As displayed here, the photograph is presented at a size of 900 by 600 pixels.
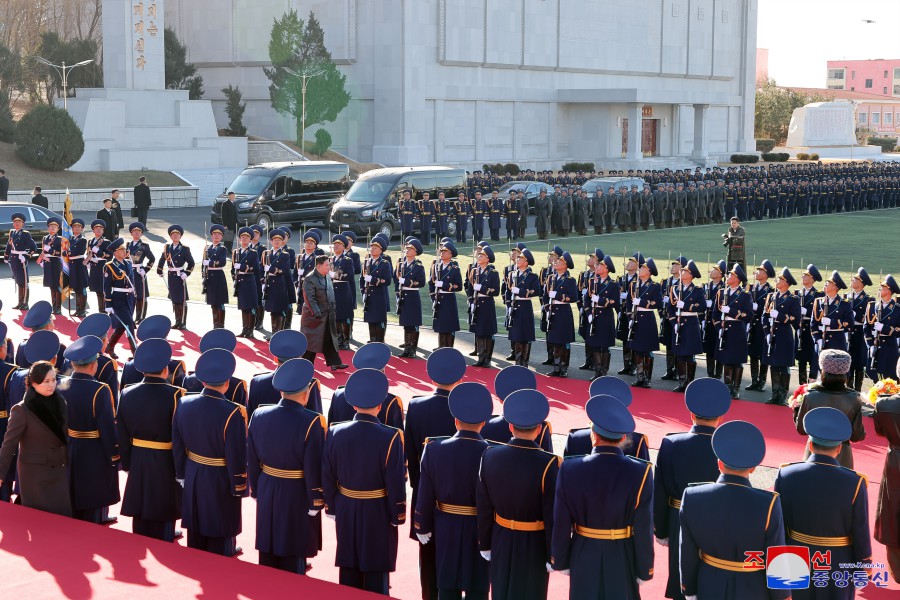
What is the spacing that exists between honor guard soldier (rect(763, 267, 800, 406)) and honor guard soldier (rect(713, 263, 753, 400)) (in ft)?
0.83

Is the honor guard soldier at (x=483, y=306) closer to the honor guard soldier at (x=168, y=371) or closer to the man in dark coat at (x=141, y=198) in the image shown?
the honor guard soldier at (x=168, y=371)

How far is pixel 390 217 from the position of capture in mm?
27719

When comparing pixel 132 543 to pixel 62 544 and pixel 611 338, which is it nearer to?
pixel 62 544

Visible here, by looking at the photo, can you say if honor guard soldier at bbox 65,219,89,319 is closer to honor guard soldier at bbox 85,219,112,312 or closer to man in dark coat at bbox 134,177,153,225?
honor guard soldier at bbox 85,219,112,312

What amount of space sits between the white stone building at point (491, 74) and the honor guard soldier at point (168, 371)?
139 ft

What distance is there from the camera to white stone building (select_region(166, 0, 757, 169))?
170 feet

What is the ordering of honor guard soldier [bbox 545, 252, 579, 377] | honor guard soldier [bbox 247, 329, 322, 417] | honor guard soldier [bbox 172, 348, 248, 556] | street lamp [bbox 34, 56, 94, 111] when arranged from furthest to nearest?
1. street lamp [bbox 34, 56, 94, 111]
2. honor guard soldier [bbox 545, 252, 579, 377]
3. honor guard soldier [bbox 247, 329, 322, 417]
4. honor guard soldier [bbox 172, 348, 248, 556]

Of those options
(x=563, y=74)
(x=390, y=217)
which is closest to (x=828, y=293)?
(x=390, y=217)

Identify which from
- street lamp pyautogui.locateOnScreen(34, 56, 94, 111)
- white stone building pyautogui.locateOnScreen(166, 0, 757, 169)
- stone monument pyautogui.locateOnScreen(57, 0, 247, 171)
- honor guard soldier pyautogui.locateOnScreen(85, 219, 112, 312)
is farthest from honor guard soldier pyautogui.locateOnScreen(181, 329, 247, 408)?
white stone building pyautogui.locateOnScreen(166, 0, 757, 169)

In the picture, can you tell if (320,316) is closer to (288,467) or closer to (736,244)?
(288,467)

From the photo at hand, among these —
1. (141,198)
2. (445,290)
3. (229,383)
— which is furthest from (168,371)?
(141,198)

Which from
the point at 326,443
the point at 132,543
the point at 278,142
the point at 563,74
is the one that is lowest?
the point at 132,543

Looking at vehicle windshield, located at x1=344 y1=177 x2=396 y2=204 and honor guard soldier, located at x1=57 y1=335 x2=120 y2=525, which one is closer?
honor guard soldier, located at x1=57 y1=335 x2=120 y2=525

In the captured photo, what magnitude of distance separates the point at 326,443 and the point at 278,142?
44230 mm
